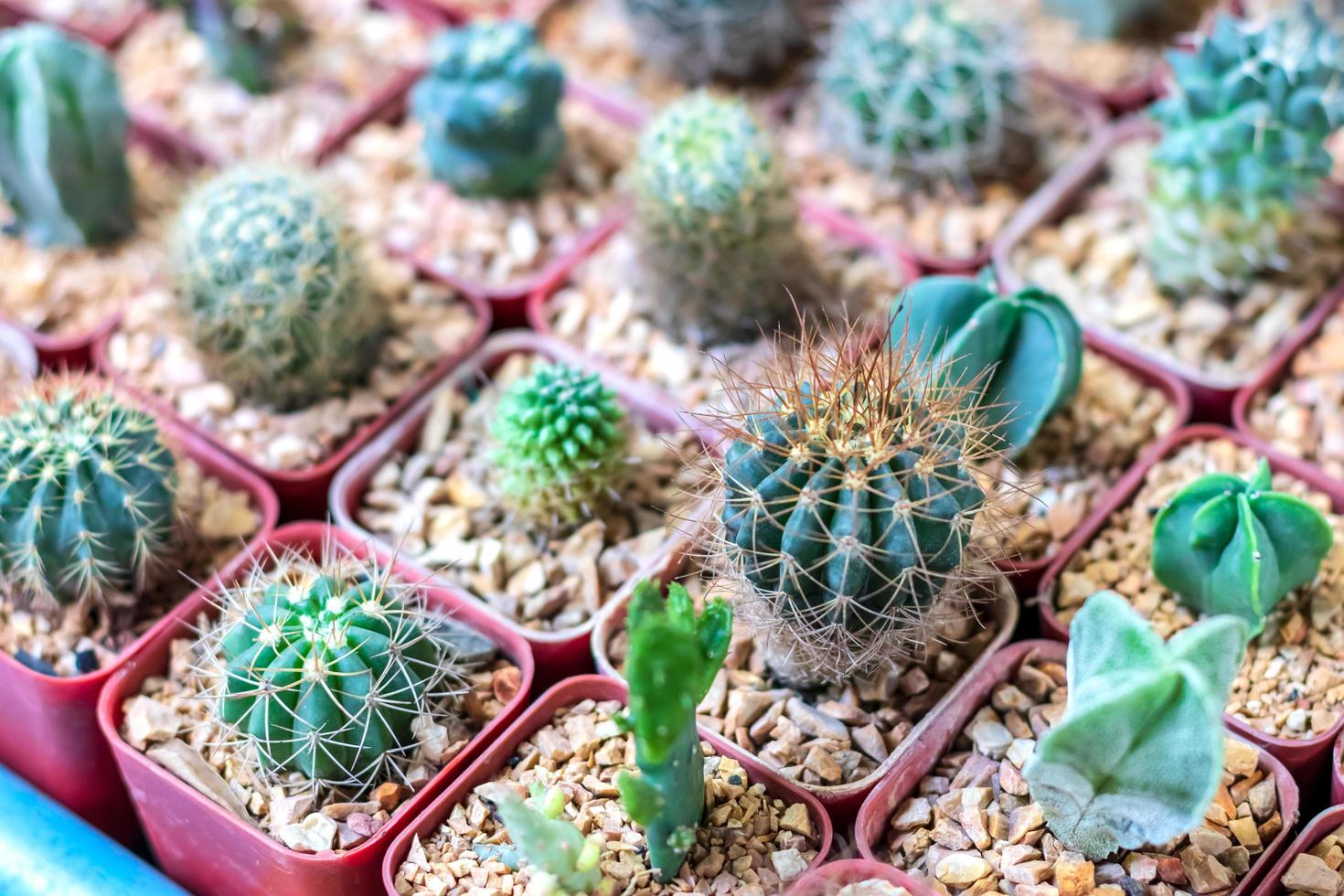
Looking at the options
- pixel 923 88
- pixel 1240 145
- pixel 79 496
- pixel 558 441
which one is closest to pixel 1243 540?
pixel 1240 145

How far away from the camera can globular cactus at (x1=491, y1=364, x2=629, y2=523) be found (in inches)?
80.1

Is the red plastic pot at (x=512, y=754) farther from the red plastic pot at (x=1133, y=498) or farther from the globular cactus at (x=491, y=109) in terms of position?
the globular cactus at (x=491, y=109)

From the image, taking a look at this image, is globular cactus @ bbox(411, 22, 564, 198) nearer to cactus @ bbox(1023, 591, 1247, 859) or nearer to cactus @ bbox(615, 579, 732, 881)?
cactus @ bbox(615, 579, 732, 881)

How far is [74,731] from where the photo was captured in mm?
1976

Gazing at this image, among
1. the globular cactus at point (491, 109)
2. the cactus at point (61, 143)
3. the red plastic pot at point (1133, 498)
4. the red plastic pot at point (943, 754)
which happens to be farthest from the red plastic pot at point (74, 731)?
the red plastic pot at point (1133, 498)

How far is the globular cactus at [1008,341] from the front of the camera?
2020 mm

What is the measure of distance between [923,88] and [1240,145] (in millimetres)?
543

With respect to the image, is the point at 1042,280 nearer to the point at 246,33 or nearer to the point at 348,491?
the point at 348,491

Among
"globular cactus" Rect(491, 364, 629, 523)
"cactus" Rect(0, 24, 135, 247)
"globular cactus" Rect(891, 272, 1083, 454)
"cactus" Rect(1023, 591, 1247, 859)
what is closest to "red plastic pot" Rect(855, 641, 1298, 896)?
"cactus" Rect(1023, 591, 1247, 859)

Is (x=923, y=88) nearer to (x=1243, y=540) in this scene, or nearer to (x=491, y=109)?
(x=491, y=109)

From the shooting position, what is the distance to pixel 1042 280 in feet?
8.09

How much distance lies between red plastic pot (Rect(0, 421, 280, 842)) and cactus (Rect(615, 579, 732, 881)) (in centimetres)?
75

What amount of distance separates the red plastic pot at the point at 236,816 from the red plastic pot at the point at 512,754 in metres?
0.03

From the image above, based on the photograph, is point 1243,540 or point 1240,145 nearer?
point 1243,540
